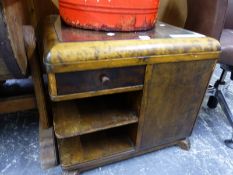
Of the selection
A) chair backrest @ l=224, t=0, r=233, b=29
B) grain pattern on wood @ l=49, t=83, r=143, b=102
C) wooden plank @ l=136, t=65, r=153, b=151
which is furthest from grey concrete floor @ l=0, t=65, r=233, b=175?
chair backrest @ l=224, t=0, r=233, b=29

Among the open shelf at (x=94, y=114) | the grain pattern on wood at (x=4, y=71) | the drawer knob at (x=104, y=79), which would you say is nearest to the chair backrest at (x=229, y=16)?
the open shelf at (x=94, y=114)

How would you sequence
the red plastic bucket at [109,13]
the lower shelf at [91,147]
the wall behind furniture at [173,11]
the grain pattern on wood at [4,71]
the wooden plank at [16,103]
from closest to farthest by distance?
1. the grain pattern on wood at [4,71]
2. the red plastic bucket at [109,13]
3. the lower shelf at [91,147]
4. the wooden plank at [16,103]
5. the wall behind furniture at [173,11]

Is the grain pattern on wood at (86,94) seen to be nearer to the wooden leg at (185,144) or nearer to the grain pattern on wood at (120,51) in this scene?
the grain pattern on wood at (120,51)

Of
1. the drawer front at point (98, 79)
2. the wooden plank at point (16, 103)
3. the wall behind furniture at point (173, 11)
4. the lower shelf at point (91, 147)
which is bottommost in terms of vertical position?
the lower shelf at point (91, 147)

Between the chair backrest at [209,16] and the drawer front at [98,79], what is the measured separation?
0.44 meters

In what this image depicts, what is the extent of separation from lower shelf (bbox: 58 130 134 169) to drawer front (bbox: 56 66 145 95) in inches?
13.4

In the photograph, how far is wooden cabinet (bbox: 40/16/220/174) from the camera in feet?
1.86

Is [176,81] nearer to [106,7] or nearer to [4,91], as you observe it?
[106,7]

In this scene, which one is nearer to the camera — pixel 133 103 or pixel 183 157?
pixel 133 103

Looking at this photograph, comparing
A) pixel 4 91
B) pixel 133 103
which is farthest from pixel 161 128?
pixel 4 91

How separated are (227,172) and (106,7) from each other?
87 cm

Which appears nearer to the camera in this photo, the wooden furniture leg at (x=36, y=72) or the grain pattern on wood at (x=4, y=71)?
the grain pattern on wood at (x=4, y=71)

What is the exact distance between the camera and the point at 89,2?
2.04 feet

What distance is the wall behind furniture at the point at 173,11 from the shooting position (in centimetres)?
119
